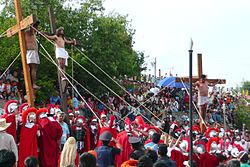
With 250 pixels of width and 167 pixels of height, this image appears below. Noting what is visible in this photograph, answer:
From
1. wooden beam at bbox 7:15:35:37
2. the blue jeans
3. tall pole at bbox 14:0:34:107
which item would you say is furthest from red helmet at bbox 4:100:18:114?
the blue jeans

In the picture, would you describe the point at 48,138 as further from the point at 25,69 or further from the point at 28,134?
the point at 25,69

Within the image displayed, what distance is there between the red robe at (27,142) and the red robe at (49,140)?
291 millimetres

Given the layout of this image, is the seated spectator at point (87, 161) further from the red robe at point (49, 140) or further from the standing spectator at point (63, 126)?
the standing spectator at point (63, 126)

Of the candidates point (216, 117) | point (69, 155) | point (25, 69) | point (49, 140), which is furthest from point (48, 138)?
point (216, 117)

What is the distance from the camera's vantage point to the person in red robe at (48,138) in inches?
415

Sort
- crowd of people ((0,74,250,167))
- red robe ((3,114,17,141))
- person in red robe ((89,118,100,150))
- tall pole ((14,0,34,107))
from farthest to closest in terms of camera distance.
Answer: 1. person in red robe ((89,118,100,150))
2. tall pole ((14,0,34,107))
3. red robe ((3,114,17,141))
4. crowd of people ((0,74,250,167))

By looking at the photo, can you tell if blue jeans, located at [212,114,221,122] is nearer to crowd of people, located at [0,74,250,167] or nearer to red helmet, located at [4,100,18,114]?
crowd of people, located at [0,74,250,167]

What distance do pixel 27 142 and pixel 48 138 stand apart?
0.57m

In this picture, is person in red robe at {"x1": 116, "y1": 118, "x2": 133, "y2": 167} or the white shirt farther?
person in red robe at {"x1": 116, "y1": 118, "x2": 133, "y2": 167}

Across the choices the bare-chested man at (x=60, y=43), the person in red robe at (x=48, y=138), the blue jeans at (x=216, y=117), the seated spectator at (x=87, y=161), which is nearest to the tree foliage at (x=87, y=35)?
the blue jeans at (x=216, y=117)

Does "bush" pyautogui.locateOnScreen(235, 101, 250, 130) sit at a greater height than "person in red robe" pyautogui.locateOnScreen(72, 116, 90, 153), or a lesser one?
lesser

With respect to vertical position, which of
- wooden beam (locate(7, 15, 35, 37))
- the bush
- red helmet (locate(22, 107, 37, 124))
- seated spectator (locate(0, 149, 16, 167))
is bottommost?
the bush

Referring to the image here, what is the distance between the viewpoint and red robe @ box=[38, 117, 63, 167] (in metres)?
10.5

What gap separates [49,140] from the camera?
1062 centimetres
